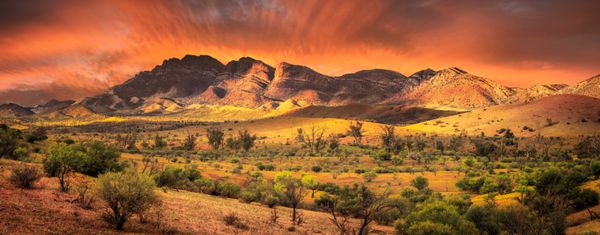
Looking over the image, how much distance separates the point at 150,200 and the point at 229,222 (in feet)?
18.8

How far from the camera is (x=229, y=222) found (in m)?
21.9

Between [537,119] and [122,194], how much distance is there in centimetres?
13372

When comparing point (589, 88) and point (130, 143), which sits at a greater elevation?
point (589, 88)

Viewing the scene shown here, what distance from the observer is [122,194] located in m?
16.2

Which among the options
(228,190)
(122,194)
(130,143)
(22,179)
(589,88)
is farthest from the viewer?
(589,88)

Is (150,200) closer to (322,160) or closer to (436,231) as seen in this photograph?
(436,231)

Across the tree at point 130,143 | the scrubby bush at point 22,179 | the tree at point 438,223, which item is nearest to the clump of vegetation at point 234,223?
the tree at point 438,223

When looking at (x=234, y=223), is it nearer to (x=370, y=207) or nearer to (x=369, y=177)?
(x=370, y=207)

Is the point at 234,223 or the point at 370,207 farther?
the point at 234,223

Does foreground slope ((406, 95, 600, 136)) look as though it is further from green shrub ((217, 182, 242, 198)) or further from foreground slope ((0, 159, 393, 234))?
foreground slope ((0, 159, 393, 234))

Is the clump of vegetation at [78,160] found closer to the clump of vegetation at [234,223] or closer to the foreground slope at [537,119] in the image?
the clump of vegetation at [234,223]

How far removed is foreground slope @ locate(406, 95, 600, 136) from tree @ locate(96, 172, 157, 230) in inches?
4277

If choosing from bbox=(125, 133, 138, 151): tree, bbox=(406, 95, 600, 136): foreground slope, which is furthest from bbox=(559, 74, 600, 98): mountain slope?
bbox=(125, 133, 138, 151): tree

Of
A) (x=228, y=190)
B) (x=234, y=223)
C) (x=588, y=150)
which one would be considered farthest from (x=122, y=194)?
(x=588, y=150)
